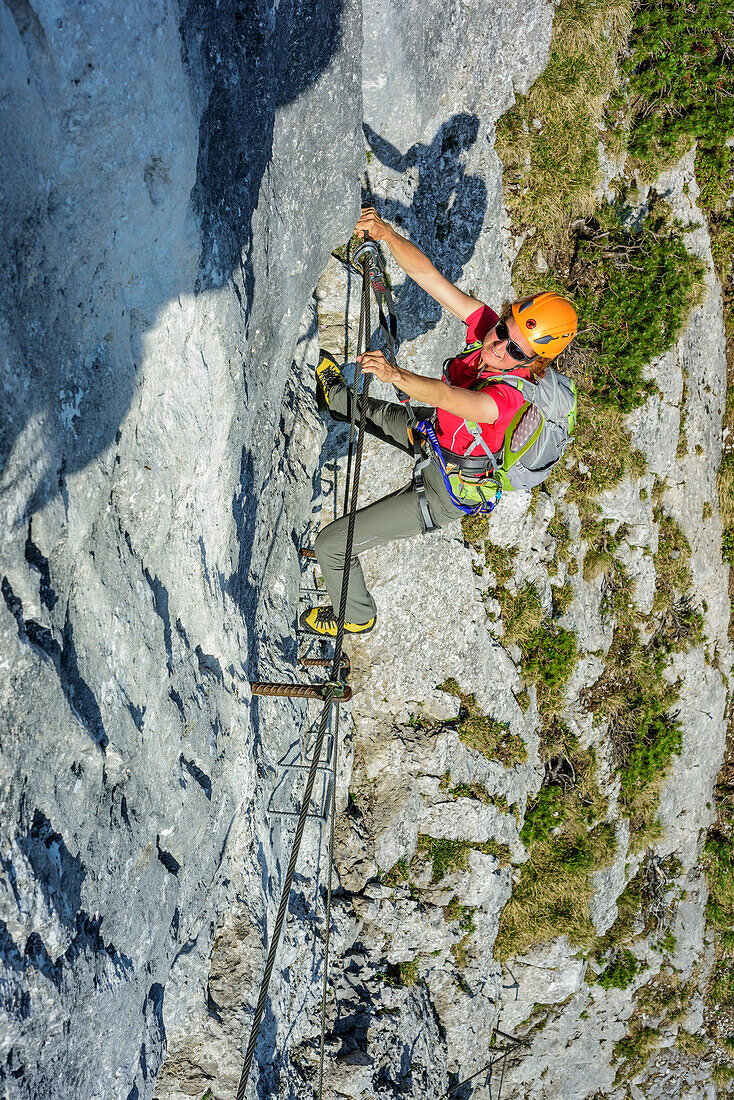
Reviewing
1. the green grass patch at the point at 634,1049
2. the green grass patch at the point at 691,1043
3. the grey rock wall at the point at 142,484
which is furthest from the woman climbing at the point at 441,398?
the green grass patch at the point at 691,1043

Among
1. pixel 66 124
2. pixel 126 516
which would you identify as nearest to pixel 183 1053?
pixel 126 516

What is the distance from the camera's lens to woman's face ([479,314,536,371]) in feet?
15.2

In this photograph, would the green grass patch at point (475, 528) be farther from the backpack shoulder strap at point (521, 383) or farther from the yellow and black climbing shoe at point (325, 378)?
the backpack shoulder strap at point (521, 383)

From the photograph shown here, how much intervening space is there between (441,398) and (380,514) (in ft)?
5.41

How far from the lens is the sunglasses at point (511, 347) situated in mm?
4656

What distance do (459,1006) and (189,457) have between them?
266 inches

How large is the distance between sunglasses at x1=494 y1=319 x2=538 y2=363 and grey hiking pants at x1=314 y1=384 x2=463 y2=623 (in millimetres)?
1107

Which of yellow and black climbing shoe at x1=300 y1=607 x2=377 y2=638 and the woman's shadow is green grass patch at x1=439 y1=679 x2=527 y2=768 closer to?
yellow and black climbing shoe at x1=300 y1=607 x2=377 y2=638

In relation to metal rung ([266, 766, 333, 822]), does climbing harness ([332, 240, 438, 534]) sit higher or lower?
higher

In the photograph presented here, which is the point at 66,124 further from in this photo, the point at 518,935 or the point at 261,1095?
the point at 518,935

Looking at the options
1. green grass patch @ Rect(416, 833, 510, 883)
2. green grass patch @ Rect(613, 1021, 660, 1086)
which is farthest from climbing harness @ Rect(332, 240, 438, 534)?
green grass patch @ Rect(613, 1021, 660, 1086)

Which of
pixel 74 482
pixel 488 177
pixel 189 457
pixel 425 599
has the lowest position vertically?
pixel 74 482

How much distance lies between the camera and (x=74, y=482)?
2.75 metres

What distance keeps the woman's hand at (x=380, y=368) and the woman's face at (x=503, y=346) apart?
984 millimetres
